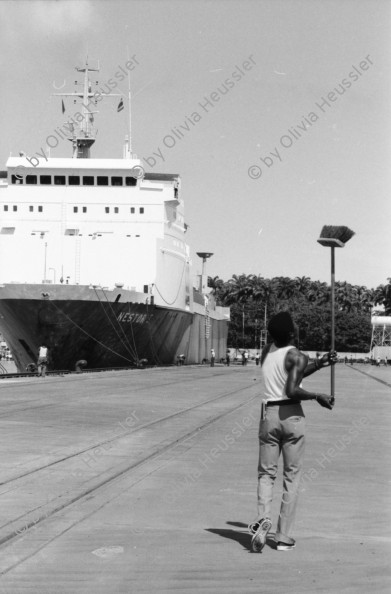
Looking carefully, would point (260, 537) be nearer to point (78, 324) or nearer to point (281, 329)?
point (281, 329)

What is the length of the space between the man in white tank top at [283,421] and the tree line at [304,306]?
118 m

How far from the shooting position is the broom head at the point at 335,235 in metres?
9.66

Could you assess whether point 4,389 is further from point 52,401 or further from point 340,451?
point 340,451

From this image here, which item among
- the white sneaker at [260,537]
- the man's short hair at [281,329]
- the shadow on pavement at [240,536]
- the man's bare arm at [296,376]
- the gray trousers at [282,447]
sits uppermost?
the man's short hair at [281,329]

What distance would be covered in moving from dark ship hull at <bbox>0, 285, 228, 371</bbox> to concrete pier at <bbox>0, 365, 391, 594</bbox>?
25.6m

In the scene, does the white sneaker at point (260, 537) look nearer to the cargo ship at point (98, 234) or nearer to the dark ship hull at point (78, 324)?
the dark ship hull at point (78, 324)

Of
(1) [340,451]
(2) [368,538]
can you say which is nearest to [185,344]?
(1) [340,451]

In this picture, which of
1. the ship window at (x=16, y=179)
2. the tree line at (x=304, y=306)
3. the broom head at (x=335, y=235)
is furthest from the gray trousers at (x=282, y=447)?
the tree line at (x=304, y=306)

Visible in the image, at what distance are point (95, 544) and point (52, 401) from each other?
15320 mm

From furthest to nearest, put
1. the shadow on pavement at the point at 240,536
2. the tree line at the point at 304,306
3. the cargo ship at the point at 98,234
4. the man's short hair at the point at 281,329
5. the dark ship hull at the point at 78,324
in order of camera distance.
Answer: the tree line at the point at 304,306 < the cargo ship at the point at 98,234 < the dark ship hull at the point at 78,324 < the man's short hair at the point at 281,329 < the shadow on pavement at the point at 240,536

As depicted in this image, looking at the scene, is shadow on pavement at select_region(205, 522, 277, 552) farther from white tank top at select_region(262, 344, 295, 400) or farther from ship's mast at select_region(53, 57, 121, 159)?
ship's mast at select_region(53, 57, 121, 159)

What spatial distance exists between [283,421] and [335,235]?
3603 mm

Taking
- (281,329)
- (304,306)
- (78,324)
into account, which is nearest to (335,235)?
(281,329)

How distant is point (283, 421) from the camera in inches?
258
